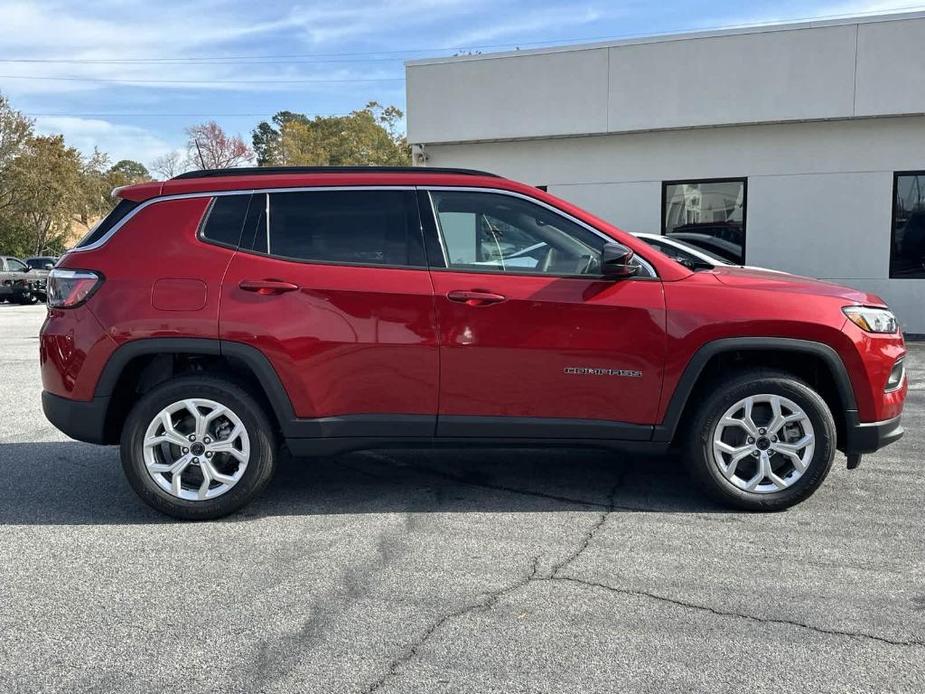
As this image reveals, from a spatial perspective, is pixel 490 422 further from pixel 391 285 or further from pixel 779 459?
pixel 779 459

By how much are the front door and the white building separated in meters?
9.14

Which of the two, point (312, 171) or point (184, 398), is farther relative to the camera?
point (312, 171)

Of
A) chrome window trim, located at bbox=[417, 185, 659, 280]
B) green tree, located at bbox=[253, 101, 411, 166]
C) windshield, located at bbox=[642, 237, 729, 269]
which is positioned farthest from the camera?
green tree, located at bbox=[253, 101, 411, 166]

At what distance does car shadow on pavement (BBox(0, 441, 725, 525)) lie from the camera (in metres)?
4.74

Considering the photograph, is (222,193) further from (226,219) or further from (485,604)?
(485,604)

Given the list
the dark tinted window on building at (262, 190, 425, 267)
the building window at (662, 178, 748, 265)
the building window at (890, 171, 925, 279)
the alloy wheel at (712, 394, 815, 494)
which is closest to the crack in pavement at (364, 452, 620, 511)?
the alloy wheel at (712, 394, 815, 494)

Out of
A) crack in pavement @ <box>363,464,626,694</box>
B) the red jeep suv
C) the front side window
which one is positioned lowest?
crack in pavement @ <box>363,464,626,694</box>

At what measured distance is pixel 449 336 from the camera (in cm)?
444

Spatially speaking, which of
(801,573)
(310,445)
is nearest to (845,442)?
(801,573)

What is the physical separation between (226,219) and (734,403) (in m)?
3.04

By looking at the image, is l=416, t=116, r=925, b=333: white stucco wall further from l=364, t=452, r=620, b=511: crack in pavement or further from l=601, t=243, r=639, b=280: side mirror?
l=601, t=243, r=639, b=280: side mirror

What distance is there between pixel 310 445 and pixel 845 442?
302cm

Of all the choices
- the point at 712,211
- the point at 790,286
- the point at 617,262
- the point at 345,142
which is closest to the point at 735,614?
the point at 617,262

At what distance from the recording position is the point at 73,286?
14.7ft
